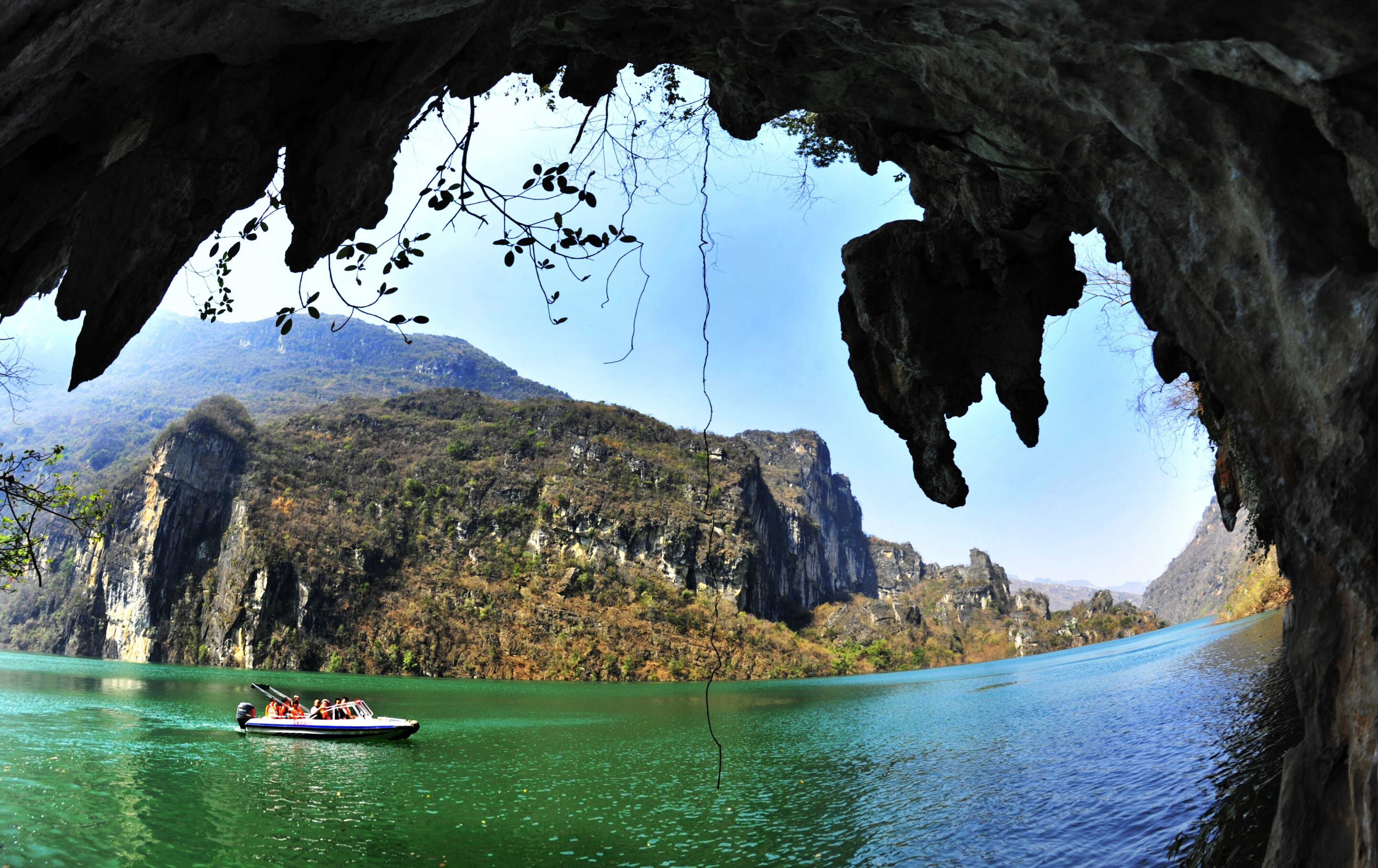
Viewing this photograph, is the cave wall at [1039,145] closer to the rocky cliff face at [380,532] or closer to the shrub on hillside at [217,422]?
the rocky cliff face at [380,532]

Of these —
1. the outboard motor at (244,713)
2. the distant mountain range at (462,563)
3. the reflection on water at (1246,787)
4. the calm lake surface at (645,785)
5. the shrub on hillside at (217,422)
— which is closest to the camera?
the reflection on water at (1246,787)

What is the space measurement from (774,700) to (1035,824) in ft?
110

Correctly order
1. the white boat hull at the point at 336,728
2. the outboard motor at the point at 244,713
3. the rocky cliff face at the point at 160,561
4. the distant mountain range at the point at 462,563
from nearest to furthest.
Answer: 1. the white boat hull at the point at 336,728
2. the outboard motor at the point at 244,713
3. the distant mountain range at the point at 462,563
4. the rocky cliff face at the point at 160,561

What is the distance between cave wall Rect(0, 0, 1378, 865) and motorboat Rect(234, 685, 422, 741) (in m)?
20.4

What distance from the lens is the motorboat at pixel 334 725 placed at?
22859 millimetres

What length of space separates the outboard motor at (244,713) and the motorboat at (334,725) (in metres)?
0.02

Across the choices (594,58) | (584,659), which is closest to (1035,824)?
(594,58)

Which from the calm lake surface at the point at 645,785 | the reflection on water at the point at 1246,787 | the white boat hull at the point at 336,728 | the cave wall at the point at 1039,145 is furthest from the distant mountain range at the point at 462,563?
the cave wall at the point at 1039,145

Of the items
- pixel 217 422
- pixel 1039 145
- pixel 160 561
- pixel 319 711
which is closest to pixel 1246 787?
pixel 1039 145

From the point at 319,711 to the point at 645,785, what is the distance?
14484 millimetres

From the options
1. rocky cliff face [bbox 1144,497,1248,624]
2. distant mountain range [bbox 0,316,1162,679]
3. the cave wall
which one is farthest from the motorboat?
rocky cliff face [bbox 1144,497,1248,624]

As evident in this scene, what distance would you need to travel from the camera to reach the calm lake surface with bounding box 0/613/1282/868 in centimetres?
1117

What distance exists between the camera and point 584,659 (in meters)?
77.6

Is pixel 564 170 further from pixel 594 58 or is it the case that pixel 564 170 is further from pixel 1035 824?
pixel 1035 824
